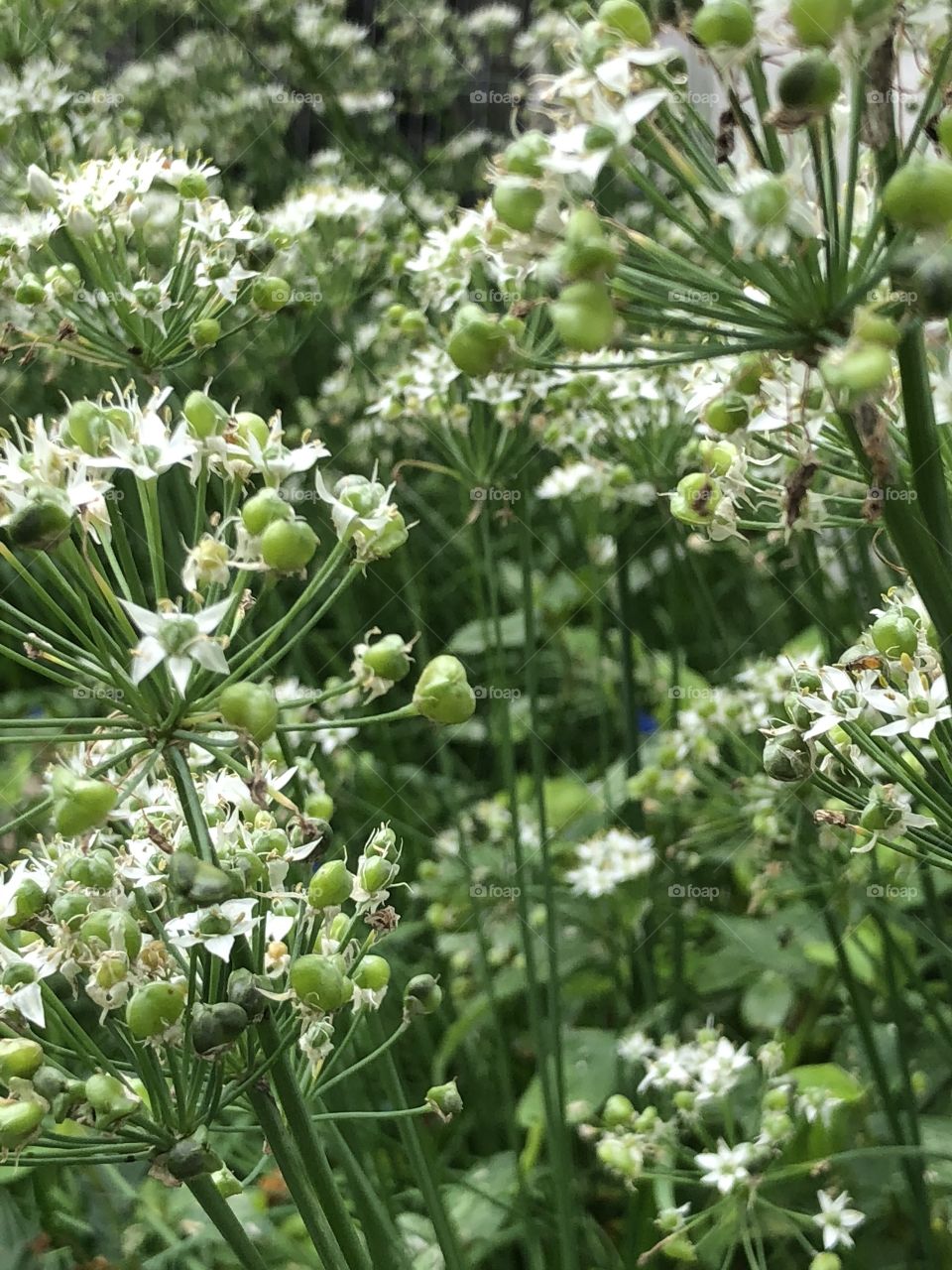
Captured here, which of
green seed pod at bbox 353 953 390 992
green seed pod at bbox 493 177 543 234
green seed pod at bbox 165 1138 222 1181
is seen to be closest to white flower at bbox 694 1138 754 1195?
green seed pod at bbox 353 953 390 992

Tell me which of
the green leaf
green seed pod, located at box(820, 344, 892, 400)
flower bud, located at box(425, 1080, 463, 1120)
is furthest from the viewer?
the green leaf

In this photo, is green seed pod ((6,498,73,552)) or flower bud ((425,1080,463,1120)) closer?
green seed pod ((6,498,73,552))

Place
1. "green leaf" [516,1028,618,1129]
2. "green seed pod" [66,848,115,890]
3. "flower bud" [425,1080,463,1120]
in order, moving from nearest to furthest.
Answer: "green seed pod" [66,848,115,890] → "flower bud" [425,1080,463,1120] → "green leaf" [516,1028,618,1129]

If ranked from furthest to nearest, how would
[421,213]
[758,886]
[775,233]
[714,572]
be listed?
1. [714,572]
2. [421,213]
3. [758,886]
4. [775,233]

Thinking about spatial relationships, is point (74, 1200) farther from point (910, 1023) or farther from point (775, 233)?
point (775, 233)

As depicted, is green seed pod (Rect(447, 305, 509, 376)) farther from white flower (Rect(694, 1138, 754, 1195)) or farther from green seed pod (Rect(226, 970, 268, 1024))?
white flower (Rect(694, 1138, 754, 1195))

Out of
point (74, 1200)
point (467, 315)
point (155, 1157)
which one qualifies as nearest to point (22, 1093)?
point (155, 1157)

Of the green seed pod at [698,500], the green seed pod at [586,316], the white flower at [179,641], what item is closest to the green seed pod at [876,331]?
the green seed pod at [586,316]
